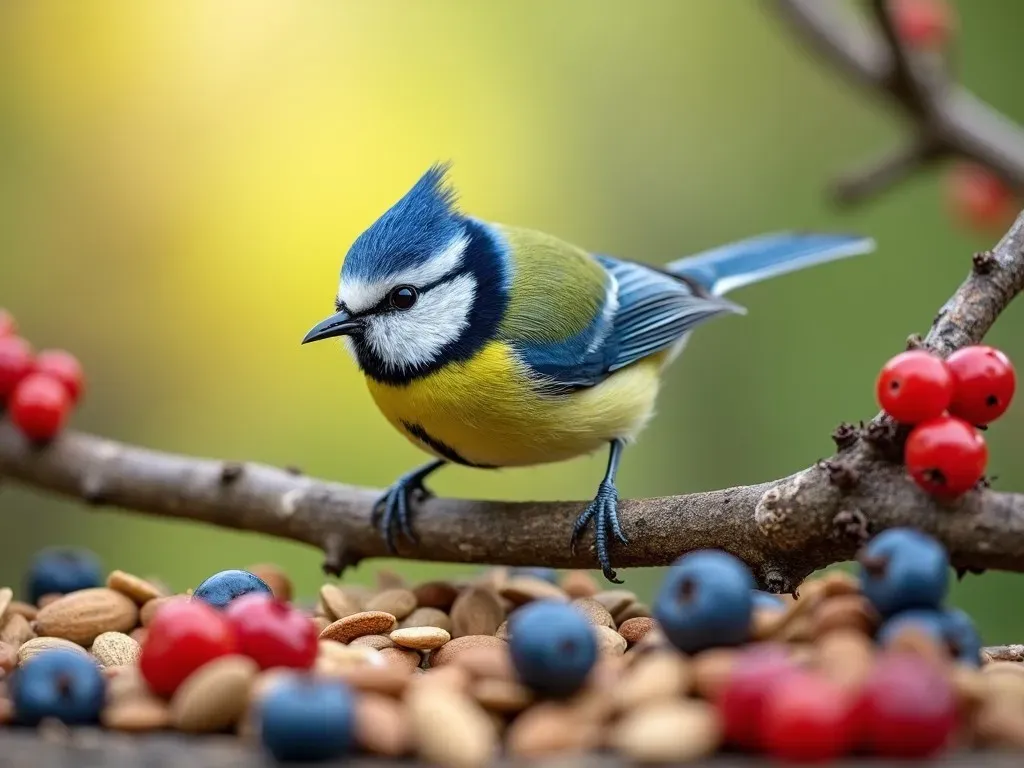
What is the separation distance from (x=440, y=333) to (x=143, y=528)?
2.93m

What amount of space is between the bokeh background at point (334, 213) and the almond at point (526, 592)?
7.81 feet

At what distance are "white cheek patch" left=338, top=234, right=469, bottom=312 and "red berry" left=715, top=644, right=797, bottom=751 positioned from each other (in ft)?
4.34

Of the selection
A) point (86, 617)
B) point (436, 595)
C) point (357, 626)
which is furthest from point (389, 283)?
point (86, 617)

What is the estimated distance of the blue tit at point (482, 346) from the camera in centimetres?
249

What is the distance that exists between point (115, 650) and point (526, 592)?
0.77 m

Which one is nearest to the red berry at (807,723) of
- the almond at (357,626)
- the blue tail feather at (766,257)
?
the almond at (357,626)

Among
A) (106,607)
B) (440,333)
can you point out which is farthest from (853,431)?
(106,607)

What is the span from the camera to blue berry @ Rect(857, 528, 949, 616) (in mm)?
1554

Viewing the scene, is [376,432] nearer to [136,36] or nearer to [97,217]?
[97,217]

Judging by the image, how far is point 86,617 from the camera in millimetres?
2186

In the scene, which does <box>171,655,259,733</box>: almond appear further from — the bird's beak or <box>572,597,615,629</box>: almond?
the bird's beak

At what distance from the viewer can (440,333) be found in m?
2.55

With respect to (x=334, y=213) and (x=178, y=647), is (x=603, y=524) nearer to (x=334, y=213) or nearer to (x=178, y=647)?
(x=178, y=647)

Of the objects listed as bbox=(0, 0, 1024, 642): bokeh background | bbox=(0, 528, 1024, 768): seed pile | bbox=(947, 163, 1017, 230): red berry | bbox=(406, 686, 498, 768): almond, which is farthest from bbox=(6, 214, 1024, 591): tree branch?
bbox=(0, 0, 1024, 642): bokeh background
